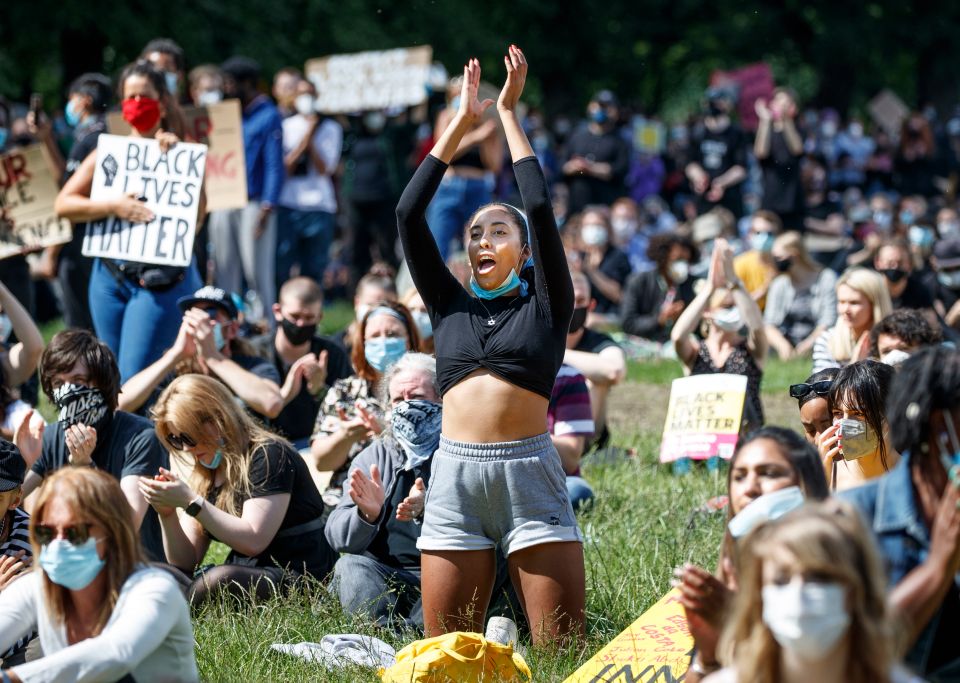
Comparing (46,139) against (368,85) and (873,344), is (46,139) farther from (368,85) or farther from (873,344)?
(368,85)

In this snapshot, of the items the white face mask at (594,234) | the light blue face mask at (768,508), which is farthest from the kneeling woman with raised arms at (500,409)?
the white face mask at (594,234)

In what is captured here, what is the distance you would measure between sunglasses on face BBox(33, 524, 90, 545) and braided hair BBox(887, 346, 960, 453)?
2227mm

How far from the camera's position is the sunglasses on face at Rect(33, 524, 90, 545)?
4.25 m

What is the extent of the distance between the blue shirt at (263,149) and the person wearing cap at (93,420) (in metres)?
5.03

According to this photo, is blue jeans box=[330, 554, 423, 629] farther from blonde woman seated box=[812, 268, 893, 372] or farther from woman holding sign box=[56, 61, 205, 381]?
blonde woman seated box=[812, 268, 893, 372]

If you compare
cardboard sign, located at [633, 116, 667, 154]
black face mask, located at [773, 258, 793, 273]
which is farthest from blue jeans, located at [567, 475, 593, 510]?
cardboard sign, located at [633, 116, 667, 154]

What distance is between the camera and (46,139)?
33.4 ft

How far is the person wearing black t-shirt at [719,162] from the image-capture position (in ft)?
62.9

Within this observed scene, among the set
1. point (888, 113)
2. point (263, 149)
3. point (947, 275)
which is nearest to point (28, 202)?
point (263, 149)

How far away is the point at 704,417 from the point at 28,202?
14.9ft

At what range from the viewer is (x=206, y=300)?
316 inches

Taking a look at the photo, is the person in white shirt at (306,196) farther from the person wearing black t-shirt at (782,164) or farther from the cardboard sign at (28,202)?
the person wearing black t-shirt at (782,164)

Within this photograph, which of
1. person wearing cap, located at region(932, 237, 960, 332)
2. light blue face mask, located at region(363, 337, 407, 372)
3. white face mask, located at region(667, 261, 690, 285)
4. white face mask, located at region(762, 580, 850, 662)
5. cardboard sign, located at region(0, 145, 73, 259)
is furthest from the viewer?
white face mask, located at region(667, 261, 690, 285)

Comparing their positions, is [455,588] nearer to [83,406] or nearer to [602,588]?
[602,588]
